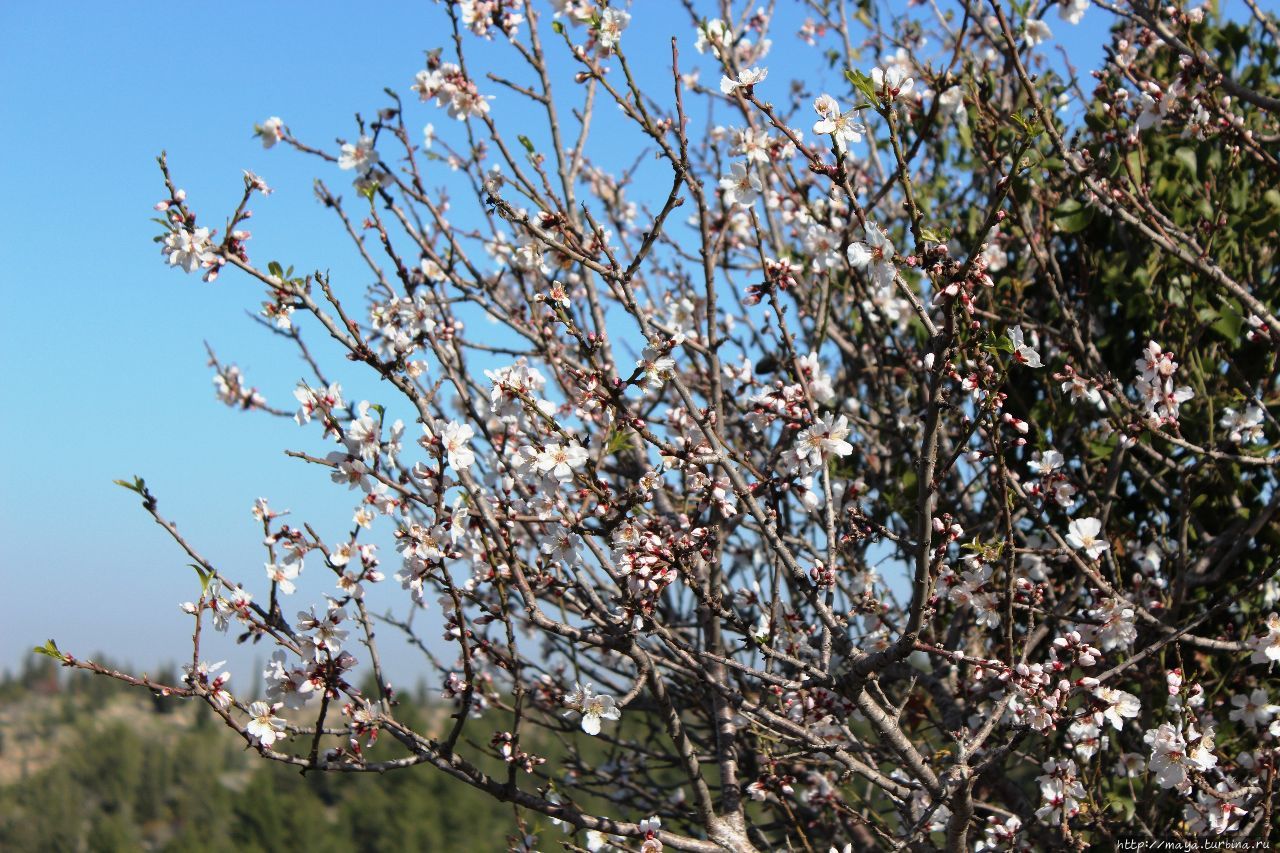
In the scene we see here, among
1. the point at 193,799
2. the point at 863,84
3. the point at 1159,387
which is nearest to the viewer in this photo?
the point at 863,84

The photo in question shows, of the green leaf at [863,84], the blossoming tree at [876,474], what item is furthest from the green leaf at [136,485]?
the green leaf at [863,84]

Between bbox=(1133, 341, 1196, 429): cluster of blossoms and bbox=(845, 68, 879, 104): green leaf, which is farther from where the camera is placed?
bbox=(1133, 341, 1196, 429): cluster of blossoms

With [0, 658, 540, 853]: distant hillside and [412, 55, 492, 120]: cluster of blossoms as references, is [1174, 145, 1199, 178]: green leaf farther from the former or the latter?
[0, 658, 540, 853]: distant hillside

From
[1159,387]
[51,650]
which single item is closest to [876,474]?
[1159,387]

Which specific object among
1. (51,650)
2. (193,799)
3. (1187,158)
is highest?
(193,799)

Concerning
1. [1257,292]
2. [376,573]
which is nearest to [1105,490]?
[1257,292]

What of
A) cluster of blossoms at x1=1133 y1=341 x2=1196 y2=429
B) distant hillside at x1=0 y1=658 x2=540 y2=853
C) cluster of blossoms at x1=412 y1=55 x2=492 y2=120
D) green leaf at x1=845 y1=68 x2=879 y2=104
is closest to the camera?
green leaf at x1=845 y1=68 x2=879 y2=104

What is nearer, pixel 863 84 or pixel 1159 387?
pixel 863 84

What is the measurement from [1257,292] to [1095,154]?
0.82 m

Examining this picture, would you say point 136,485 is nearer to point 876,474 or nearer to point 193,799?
point 876,474

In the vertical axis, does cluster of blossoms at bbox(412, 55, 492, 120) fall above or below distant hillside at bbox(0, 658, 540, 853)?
below

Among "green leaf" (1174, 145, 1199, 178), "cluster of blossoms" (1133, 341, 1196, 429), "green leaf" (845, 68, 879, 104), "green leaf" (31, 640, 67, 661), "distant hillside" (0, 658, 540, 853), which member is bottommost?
"green leaf" (31, 640, 67, 661)

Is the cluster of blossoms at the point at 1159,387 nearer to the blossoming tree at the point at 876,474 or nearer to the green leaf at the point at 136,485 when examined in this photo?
the blossoming tree at the point at 876,474

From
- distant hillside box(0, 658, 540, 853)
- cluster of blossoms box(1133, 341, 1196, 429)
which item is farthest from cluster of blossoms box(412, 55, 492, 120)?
→ distant hillside box(0, 658, 540, 853)
